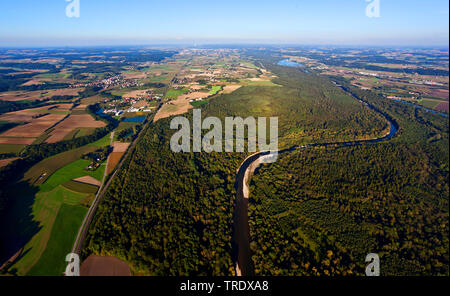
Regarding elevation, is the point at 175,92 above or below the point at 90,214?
above

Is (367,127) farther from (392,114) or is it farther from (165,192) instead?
(165,192)

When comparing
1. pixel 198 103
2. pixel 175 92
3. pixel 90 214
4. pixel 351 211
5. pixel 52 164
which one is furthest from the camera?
pixel 175 92

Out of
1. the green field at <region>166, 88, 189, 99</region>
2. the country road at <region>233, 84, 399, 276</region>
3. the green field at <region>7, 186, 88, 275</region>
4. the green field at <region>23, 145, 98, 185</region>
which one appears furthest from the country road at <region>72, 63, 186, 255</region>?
the green field at <region>166, 88, 189, 99</region>

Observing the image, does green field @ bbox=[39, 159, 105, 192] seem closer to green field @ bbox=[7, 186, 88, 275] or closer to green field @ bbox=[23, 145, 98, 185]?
green field @ bbox=[23, 145, 98, 185]

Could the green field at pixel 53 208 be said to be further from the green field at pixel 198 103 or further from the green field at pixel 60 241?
the green field at pixel 198 103

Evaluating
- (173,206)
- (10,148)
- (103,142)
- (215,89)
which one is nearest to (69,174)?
(103,142)

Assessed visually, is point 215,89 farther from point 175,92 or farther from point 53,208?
point 53,208

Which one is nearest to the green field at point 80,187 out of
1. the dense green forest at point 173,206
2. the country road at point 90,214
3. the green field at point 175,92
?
Result: the country road at point 90,214
